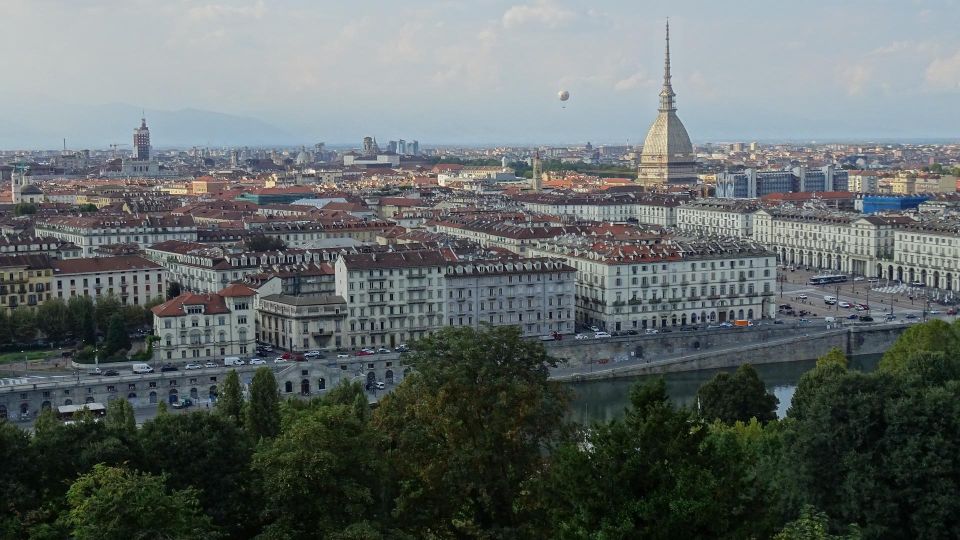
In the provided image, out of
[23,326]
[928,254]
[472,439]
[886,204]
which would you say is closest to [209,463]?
[472,439]

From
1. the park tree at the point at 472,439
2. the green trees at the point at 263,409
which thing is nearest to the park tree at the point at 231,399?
the green trees at the point at 263,409

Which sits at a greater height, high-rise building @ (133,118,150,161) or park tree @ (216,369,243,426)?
high-rise building @ (133,118,150,161)

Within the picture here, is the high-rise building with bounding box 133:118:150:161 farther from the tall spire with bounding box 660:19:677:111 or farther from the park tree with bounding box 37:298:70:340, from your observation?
the park tree with bounding box 37:298:70:340

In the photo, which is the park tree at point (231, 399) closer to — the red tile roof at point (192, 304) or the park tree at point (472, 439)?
the red tile roof at point (192, 304)

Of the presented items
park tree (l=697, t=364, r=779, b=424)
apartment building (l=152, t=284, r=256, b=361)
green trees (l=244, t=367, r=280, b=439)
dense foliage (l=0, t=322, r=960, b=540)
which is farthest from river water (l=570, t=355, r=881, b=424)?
dense foliage (l=0, t=322, r=960, b=540)

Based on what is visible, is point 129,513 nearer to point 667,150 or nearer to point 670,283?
point 670,283

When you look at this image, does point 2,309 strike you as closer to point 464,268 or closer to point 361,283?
point 361,283

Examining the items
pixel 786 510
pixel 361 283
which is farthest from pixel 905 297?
pixel 786 510
